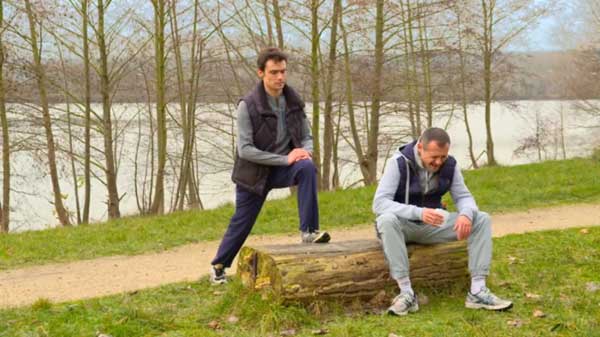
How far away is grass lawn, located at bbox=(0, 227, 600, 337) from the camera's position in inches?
171

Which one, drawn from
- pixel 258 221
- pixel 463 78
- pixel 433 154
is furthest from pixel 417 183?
pixel 463 78

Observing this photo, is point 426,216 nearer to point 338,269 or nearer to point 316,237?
point 338,269

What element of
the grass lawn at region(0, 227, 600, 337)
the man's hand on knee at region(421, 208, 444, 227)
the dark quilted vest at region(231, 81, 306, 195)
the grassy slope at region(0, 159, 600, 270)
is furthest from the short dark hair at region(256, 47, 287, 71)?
the grassy slope at region(0, 159, 600, 270)

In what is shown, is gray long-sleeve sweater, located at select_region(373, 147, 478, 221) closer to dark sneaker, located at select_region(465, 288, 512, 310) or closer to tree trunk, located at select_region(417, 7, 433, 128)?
dark sneaker, located at select_region(465, 288, 512, 310)

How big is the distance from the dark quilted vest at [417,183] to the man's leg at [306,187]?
2.09 ft

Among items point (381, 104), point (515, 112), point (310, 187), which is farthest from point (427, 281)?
point (515, 112)

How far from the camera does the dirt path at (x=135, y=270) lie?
633cm

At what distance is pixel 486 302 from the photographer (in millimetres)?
4746

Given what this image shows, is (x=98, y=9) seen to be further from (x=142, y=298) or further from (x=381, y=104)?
(x=142, y=298)

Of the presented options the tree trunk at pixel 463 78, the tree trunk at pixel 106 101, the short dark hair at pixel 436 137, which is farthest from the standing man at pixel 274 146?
the tree trunk at pixel 463 78

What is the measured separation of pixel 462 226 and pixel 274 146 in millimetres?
1590

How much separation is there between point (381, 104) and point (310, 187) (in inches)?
410

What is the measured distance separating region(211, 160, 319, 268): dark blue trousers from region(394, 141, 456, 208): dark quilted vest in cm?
66

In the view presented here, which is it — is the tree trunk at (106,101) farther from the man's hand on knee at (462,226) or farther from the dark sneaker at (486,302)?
the dark sneaker at (486,302)
